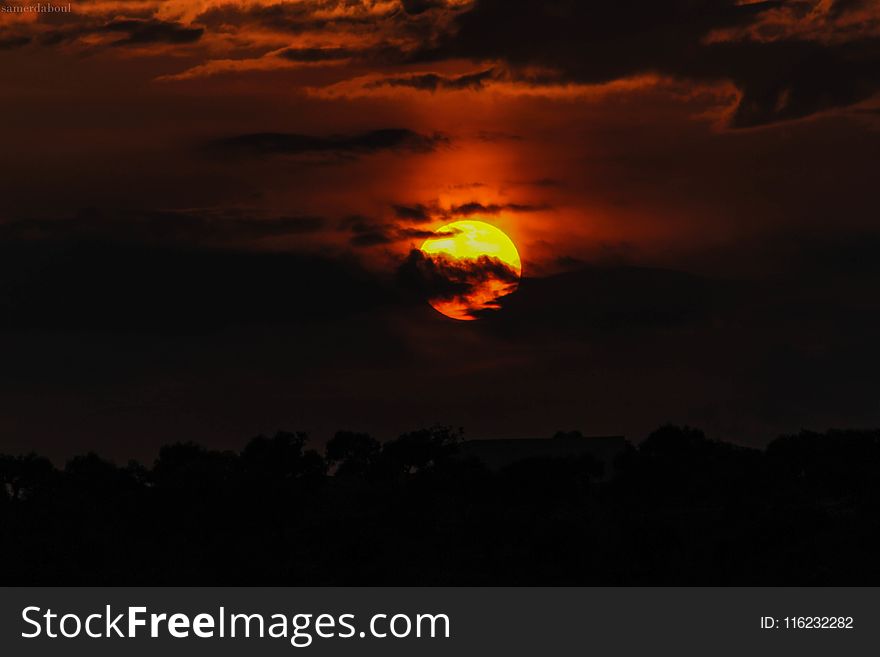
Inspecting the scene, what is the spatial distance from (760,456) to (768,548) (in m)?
59.5

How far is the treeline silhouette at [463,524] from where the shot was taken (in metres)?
92.1

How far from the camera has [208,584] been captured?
3681 inches

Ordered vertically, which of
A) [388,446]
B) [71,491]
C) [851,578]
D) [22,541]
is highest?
[388,446]

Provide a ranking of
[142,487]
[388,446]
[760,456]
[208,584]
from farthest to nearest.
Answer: [388,446] < [760,456] < [142,487] < [208,584]

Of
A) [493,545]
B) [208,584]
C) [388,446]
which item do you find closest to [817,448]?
[388,446]

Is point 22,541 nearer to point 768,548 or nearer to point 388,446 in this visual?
point 768,548

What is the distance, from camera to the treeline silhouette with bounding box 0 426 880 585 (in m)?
92.1

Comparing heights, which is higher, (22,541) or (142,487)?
(142,487)

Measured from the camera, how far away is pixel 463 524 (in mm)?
113188

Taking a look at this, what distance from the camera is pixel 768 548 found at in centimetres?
9281

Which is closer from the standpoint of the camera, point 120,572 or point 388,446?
point 120,572

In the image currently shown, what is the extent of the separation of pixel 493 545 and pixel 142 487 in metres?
38.1

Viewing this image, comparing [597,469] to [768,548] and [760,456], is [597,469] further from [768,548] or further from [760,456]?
[768,548]

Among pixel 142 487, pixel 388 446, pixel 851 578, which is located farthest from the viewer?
pixel 388 446
